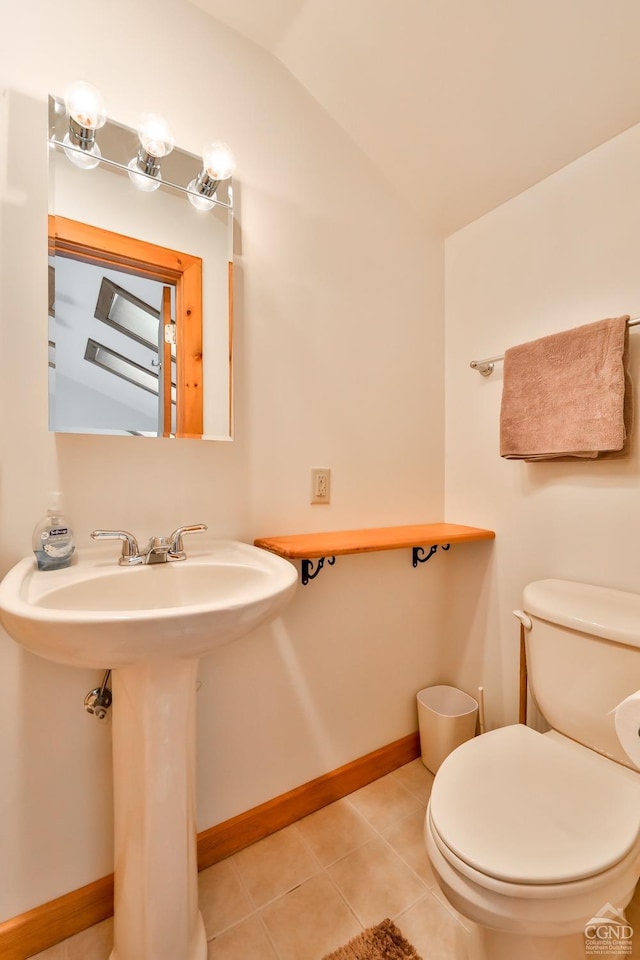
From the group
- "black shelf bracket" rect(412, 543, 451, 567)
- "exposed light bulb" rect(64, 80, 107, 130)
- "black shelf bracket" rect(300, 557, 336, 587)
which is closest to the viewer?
"exposed light bulb" rect(64, 80, 107, 130)

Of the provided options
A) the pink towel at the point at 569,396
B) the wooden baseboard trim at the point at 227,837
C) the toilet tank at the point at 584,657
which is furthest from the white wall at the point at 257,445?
the toilet tank at the point at 584,657

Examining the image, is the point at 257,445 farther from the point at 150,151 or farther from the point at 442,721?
the point at 442,721

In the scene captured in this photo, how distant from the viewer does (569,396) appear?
1222mm

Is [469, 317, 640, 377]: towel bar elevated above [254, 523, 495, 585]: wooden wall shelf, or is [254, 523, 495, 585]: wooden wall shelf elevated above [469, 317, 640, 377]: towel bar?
[469, 317, 640, 377]: towel bar

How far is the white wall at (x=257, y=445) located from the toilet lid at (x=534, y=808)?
577mm

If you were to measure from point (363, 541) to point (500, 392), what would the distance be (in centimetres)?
74


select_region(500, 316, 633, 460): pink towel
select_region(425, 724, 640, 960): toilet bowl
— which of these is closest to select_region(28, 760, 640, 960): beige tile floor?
Answer: select_region(425, 724, 640, 960): toilet bowl

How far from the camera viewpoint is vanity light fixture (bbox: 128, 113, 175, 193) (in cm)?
104

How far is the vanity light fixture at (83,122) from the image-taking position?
954 millimetres

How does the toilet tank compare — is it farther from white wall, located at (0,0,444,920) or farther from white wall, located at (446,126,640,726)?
white wall, located at (0,0,444,920)

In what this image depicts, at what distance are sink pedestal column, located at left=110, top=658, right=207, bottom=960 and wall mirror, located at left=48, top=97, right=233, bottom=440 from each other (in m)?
0.61

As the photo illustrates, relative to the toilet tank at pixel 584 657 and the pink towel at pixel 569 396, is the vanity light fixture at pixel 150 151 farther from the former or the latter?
the toilet tank at pixel 584 657

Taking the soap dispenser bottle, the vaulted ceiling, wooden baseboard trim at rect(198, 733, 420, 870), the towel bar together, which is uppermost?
the vaulted ceiling

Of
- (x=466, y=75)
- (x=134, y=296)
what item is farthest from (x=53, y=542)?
(x=466, y=75)
